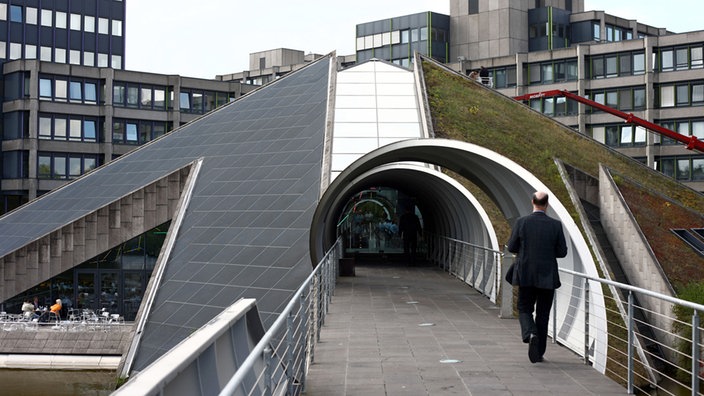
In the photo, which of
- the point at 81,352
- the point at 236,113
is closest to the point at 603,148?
the point at 236,113

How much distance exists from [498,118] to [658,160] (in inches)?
1060

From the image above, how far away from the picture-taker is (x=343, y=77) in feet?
107

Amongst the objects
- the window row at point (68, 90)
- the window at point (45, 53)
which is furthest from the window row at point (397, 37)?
the window at point (45, 53)

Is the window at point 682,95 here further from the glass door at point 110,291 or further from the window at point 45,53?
the window at point 45,53

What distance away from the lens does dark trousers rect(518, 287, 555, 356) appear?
29.2ft

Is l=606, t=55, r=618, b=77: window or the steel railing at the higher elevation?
l=606, t=55, r=618, b=77: window

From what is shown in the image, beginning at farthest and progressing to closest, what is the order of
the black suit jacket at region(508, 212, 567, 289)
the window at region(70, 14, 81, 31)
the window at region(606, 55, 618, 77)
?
1. the window at region(70, 14, 81, 31)
2. the window at region(606, 55, 618, 77)
3. the black suit jacket at region(508, 212, 567, 289)

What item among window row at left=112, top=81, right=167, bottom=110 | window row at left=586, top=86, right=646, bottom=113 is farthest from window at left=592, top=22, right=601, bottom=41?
window row at left=112, top=81, right=167, bottom=110

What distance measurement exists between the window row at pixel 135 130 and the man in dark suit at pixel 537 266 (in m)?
51.4

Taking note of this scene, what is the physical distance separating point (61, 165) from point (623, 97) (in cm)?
3638

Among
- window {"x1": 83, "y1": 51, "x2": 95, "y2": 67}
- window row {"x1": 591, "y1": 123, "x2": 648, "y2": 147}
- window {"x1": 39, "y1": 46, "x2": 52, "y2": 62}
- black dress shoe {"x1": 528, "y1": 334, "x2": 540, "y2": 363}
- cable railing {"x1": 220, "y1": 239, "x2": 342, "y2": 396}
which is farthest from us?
window {"x1": 83, "y1": 51, "x2": 95, "y2": 67}

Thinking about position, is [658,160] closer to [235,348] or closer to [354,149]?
[354,149]

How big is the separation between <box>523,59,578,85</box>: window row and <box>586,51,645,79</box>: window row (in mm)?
1208

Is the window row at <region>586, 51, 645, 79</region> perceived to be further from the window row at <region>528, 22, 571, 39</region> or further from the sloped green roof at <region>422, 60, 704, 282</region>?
the sloped green roof at <region>422, 60, 704, 282</region>
